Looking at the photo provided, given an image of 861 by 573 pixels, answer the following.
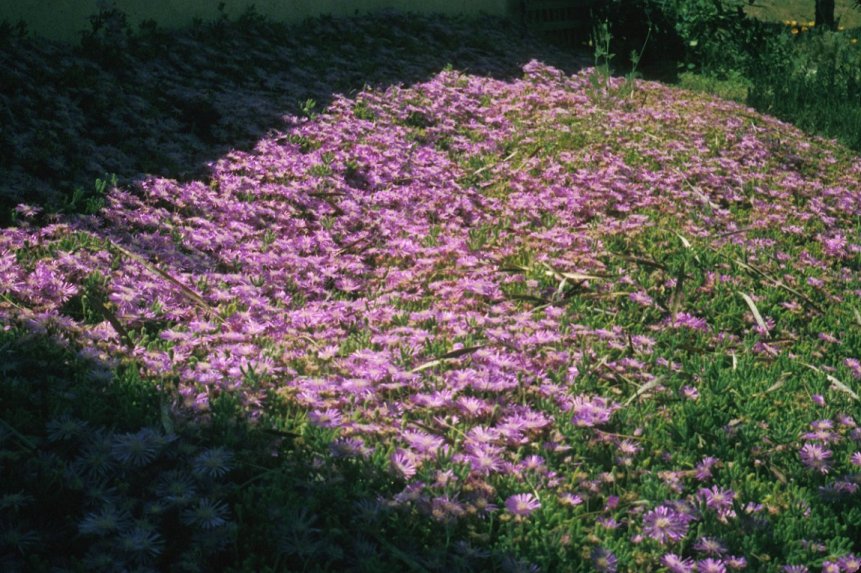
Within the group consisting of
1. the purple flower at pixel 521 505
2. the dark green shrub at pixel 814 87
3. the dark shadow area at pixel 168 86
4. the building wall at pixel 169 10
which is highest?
the building wall at pixel 169 10

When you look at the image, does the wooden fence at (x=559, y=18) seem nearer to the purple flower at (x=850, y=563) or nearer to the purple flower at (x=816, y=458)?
the purple flower at (x=816, y=458)

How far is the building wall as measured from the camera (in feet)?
21.6

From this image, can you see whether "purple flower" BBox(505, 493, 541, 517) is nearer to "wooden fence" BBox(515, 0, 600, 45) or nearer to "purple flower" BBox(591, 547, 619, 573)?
"purple flower" BBox(591, 547, 619, 573)

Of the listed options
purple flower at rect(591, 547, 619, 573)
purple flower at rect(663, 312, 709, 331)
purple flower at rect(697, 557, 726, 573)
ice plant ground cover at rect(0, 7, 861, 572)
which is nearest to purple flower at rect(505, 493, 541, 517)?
ice plant ground cover at rect(0, 7, 861, 572)

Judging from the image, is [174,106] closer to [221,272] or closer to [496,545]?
[221,272]

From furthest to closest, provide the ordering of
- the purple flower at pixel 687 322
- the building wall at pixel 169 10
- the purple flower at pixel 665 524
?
the building wall at pixel 169 10 < the purple flower at pixel 687 322 < the purple flower at pixel 665 524

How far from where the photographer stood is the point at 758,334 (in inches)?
163

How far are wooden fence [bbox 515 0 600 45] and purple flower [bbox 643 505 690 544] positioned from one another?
33.8 feet

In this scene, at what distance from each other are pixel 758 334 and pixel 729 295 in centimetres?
37

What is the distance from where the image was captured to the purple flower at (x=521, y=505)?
8.39ft

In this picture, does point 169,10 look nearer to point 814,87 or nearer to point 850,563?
point 814,87

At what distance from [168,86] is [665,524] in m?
5.16

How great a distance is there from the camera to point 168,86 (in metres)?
6.46

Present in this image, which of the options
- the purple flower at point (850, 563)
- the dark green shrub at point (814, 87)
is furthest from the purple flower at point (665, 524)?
the dark green shrub at point (814, 87)
